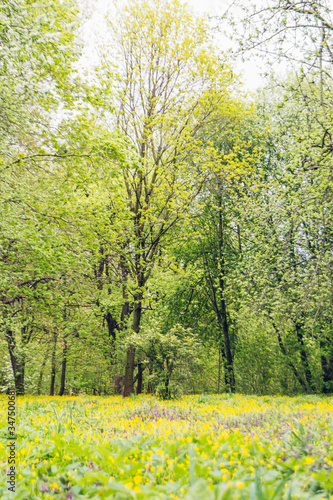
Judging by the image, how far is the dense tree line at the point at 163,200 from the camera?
8.23 m

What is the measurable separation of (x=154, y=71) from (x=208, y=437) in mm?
14227

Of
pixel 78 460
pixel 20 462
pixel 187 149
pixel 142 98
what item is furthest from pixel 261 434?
pixel 142 98

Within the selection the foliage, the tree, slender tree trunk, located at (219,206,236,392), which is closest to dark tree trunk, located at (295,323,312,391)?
slender tree trunk, located at (219,206,236,392)

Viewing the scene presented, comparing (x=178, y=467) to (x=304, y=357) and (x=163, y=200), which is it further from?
(x=304, y=357)

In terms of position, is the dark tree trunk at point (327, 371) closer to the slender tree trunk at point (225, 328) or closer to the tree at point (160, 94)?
the slender tree trunk at point (225, 328)

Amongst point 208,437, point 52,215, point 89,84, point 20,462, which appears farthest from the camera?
point 52,215

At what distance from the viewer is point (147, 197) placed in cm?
1350

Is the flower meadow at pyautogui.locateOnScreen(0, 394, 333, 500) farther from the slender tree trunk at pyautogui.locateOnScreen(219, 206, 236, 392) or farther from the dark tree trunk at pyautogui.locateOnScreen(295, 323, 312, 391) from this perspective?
the slender tree trunk at pyautogui.locateOnScreen(219, 206, 236, 392)

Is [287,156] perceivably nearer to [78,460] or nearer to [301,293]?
[301,293]

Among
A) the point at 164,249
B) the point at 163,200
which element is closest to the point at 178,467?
the point at 163,200

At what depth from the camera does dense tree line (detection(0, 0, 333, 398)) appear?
8.23m

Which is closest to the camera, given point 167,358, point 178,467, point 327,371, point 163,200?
point 178,467

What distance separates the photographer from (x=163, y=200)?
13.3 metres

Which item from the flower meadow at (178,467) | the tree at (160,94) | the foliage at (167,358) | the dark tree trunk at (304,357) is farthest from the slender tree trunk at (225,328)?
the flower meadow at (178,467)
